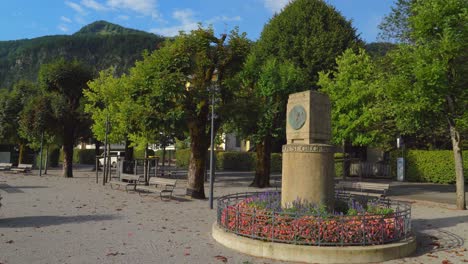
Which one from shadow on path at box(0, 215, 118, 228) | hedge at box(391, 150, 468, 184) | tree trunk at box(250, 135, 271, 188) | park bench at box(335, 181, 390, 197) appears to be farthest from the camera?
hedge at box(391, 150, 468, 184)

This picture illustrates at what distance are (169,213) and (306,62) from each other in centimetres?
2110

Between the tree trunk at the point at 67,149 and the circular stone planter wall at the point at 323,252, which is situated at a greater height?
the tree trunk at the point at 67,149

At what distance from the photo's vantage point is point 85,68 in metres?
29.0

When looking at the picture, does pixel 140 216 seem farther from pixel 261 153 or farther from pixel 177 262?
pixel 261 153

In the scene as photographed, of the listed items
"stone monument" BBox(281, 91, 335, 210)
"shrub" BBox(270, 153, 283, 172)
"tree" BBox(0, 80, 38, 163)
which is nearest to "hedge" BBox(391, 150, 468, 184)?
"shrub" BBox(270, 153, 283, 172)

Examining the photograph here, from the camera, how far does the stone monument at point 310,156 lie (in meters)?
9.16

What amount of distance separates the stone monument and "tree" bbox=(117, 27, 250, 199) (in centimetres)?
636

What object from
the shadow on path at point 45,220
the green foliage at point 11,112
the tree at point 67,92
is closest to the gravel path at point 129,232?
the shadow on path at point 45,220

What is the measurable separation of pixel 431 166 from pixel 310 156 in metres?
22.9

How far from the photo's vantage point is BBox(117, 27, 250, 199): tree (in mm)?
16062

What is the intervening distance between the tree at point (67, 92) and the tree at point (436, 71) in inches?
807

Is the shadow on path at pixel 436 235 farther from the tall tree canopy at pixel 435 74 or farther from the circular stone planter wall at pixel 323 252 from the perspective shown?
the tall tree canopy at pixel 435 74

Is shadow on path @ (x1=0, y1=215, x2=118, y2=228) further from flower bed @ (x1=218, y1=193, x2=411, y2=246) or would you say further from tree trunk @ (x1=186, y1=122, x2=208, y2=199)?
tree trunk @ (x1=186, y1=122, x2=208, y2=199)

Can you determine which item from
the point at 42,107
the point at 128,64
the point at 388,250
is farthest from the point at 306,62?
the point at 128,64
